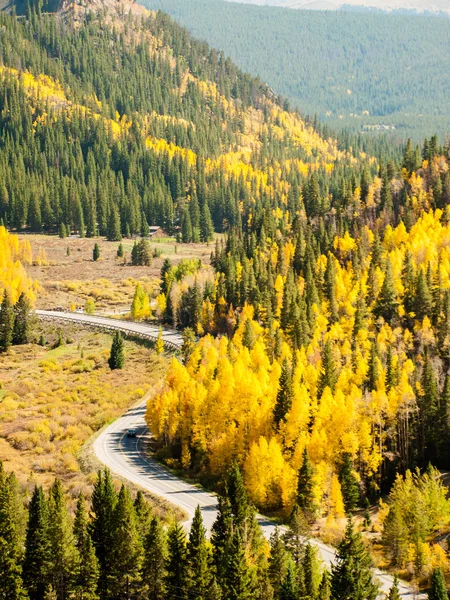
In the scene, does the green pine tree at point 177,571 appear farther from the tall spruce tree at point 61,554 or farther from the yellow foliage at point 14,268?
the yellow foliage at point 14,268

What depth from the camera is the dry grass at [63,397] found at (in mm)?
85688

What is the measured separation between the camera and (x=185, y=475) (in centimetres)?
8244

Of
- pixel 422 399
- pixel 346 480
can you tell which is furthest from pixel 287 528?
pixel 422 399

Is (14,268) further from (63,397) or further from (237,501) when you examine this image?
(237,501)

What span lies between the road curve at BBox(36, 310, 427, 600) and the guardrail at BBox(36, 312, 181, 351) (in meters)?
22.7

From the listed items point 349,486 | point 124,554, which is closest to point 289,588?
point 124,554

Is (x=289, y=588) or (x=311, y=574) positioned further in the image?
(x=311, y=574)

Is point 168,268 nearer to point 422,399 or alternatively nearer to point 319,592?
point 422,399

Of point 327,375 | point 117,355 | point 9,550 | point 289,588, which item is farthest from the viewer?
point 117,355

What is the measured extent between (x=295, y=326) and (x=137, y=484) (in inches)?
1686

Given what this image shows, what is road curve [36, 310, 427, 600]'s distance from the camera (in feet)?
217

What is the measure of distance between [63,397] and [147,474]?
3091 cm

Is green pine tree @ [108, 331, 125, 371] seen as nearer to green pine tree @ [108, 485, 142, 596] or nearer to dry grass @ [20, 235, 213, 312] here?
dry grass @ [20, 235, 213, 312]

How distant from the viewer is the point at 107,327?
14225 centimetres
